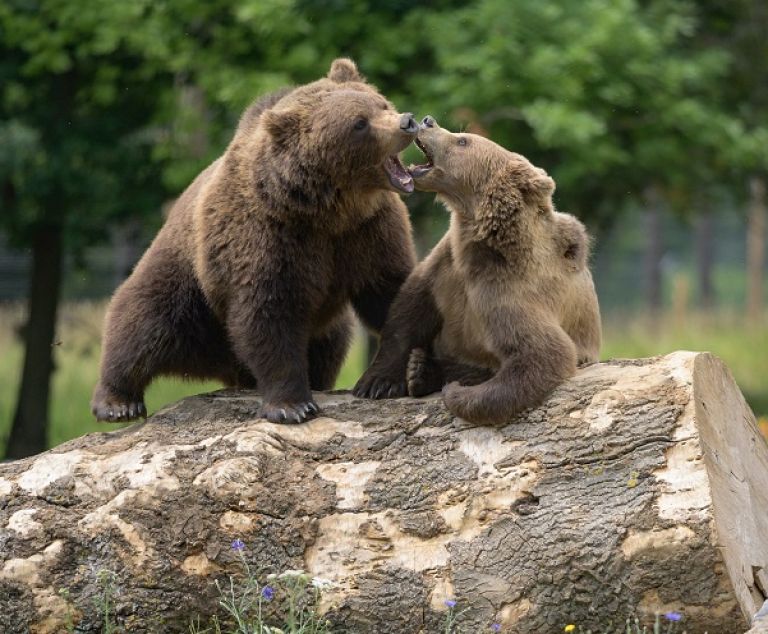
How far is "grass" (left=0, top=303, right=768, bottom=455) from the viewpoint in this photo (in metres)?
11.1

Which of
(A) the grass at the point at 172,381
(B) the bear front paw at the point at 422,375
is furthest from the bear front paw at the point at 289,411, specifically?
(A) the grass at the point at 172,381

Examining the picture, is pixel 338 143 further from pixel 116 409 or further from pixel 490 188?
pixel 116 409

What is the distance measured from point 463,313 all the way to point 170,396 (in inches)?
260

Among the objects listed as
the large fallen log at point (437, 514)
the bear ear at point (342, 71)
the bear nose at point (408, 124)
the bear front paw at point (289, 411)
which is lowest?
the large fallen log at point (437, 514)

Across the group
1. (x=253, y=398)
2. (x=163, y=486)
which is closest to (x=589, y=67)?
(x=253, y=398)

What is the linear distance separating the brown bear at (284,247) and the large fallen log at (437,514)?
46 cm

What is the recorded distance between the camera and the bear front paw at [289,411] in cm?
489

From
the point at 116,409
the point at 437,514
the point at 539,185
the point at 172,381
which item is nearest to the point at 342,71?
the point at 539,185

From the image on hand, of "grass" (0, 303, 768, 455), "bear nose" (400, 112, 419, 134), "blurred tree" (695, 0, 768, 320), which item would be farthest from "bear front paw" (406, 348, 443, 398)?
"blurred tree" (695, 0, 768, 320)

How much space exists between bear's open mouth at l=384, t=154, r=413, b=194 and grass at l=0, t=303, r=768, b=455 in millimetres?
3578

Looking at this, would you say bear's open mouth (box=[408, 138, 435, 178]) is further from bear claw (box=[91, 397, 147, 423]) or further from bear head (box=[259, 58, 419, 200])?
bear claw (box=[91, 397, 147, 423])

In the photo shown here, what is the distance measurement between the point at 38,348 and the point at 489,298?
637 cm

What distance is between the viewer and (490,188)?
4914 millimetres

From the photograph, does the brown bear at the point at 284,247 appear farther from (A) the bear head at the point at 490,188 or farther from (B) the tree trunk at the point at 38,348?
(B) the tree trunk at the point at 38,348
